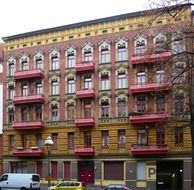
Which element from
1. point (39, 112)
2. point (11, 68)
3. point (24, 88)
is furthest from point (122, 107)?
point (11, 68)

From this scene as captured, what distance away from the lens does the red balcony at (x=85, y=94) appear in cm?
6644

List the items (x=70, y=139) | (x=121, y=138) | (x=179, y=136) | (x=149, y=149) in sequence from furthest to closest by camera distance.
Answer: (x=70, y=139), (x=121, y=138), (x=179, y=136), (x=149, y=149)

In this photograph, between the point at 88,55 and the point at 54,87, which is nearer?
the point at 88,55

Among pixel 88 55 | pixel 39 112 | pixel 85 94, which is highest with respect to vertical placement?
pixel 88 55

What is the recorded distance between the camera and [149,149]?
61.4 m

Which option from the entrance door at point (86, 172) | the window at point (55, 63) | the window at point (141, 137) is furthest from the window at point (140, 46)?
the entrance door at point (86, 172)

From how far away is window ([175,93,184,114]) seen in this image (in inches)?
2181

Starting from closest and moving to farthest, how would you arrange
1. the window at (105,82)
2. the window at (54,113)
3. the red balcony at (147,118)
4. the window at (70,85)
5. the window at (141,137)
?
the red balcony at (147,118) < the window at (141,137) < the window at (105,82) < the window at (70,85) < the window at (54,113)

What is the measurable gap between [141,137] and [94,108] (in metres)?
7.51

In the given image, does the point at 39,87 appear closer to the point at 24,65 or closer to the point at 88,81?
the point at 24,65

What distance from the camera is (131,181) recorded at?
62.9 meters

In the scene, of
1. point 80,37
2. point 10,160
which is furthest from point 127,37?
point 10,160

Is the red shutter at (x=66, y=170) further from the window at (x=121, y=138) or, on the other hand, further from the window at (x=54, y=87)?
the window at (x=54, y=87)

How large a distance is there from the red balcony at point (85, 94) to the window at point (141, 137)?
25.4 feet
